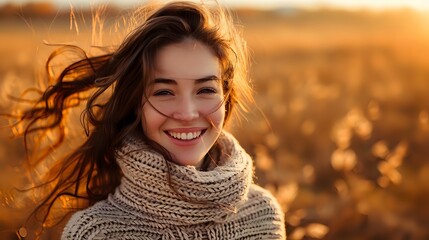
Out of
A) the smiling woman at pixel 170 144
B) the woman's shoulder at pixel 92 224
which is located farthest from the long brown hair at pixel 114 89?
the woman's shoulder at pixel 92 224

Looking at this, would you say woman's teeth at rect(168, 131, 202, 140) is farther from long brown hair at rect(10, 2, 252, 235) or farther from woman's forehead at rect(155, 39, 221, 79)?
woman's forehead at rect(155, 39, 221, 79)

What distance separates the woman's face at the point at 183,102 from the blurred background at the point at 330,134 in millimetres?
550

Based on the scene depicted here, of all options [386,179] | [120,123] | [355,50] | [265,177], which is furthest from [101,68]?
[355,50]

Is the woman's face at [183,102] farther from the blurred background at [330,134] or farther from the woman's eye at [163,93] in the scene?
the blurred background at [330,134]

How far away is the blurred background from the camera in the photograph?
4.14m

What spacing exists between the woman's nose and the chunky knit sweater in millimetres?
164

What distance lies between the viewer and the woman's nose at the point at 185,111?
2.66 metres

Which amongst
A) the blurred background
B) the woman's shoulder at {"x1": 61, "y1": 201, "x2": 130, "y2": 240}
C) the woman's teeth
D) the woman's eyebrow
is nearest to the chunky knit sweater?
the woman's shoulder at {"x1": 61, "y1": 201, "x2": 130, "y2": 240}

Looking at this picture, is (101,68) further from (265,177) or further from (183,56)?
(265,177)

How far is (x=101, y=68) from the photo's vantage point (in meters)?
3.02

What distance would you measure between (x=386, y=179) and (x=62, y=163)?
2400 millimetres

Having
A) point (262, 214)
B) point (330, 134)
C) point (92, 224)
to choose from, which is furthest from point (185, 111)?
point (330, 134)

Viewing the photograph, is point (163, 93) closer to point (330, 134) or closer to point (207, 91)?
point (207, 91)

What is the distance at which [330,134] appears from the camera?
6348mm
